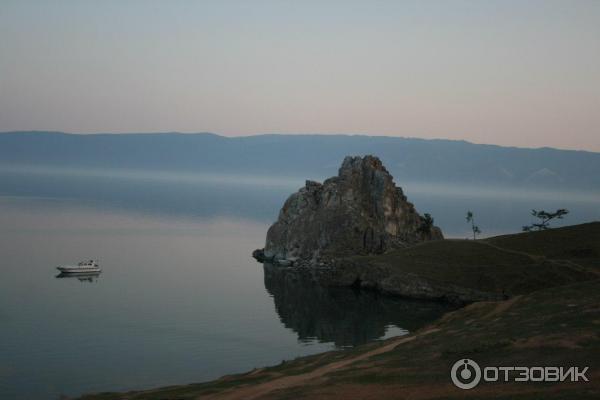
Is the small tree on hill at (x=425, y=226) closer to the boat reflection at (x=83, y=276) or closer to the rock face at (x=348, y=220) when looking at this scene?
the rock face at (x=348, y=220)

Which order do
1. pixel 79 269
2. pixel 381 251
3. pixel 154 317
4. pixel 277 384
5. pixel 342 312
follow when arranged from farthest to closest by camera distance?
pixel 381 251 → pixel 79 269 → pixel 342 312 → pixel 154 317 → pixel 277 384

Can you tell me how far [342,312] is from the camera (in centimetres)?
8869

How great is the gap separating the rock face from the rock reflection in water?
20.0 metres

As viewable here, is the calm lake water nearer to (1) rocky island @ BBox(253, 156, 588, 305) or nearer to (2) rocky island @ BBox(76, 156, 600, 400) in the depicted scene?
(2) rocky island @ BBox(76, 156, 600, 400)

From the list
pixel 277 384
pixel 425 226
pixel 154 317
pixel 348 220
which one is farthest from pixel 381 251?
pixel 277 384

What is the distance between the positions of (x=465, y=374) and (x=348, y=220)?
10284 centimetres

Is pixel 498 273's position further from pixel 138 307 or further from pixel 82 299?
pixel 82 299

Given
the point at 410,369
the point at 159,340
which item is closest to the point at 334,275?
the point at 159,340

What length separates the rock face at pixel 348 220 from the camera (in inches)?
5153

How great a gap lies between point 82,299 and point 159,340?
25237mm

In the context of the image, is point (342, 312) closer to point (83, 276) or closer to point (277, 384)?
point (83, 276)

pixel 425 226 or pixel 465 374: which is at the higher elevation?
pixel 425 226

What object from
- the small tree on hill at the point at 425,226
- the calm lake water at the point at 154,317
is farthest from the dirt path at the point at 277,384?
the small tree on hill at the point at 425,226

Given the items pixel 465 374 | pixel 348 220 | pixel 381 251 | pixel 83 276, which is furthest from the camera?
pixel 348 220
